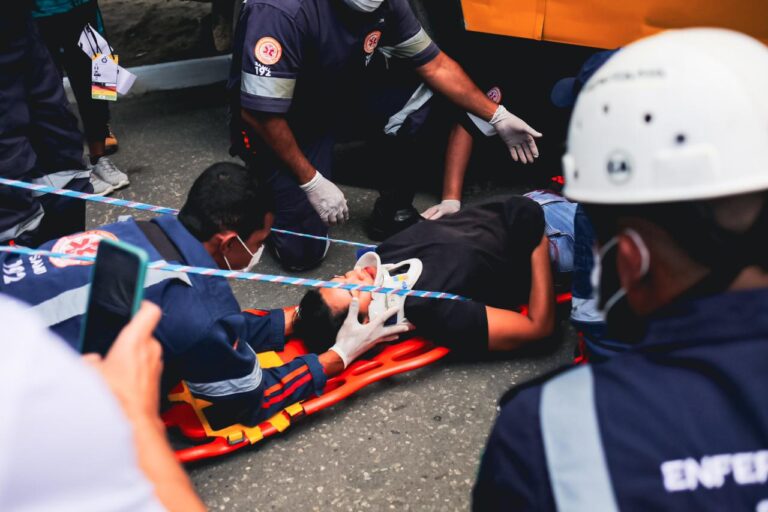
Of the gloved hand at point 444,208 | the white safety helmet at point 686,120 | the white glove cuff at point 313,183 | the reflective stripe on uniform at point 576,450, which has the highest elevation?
the white safety helmet at point 686,120

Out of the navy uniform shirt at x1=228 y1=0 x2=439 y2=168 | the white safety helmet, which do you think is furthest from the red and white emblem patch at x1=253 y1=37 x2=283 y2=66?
the white safety helmet

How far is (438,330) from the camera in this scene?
88.0 inches

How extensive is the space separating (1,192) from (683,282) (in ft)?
6.78

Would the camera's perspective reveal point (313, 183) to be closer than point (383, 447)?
No

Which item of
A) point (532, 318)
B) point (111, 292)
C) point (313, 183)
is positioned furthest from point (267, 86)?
point (111, 292)

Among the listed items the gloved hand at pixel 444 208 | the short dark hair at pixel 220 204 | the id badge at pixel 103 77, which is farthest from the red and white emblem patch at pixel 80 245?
the gloved hand at pixel 444 208

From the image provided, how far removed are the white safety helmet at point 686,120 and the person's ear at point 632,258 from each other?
5 centimetres

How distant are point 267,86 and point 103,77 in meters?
0.88

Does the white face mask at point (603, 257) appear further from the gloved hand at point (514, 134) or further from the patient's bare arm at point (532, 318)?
the gloved hand at point (514, 134)

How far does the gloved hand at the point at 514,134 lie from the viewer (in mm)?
2963

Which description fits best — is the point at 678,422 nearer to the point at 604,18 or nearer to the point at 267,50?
the point at 604,18

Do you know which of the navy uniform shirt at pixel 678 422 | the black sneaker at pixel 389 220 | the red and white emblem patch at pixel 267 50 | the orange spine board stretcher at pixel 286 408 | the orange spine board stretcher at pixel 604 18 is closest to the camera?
the navy uniform shirt at pixel 678 422

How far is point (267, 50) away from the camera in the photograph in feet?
8.56

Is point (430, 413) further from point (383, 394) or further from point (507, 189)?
point (507, 189)
